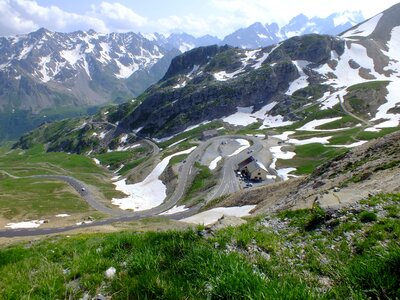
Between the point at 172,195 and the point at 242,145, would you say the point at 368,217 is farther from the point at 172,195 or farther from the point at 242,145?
the point at 242,145

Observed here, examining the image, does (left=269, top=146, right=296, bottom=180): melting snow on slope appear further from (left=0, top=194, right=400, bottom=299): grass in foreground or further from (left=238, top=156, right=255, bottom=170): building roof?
(left=0, top=194, right=400, bottom=299): grass in foreground

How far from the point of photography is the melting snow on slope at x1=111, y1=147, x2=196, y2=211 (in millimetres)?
128125

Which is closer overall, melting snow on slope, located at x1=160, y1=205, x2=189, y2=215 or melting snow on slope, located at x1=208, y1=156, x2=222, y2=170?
melting snow on slope, located at x1=160, y1=205, x2=189, y2=215

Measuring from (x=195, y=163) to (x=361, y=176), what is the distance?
12017 centimetres

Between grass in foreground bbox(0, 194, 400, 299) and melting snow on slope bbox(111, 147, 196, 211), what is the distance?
381 ft

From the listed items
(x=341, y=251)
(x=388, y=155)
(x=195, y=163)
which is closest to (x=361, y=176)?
(x=388, y=155)

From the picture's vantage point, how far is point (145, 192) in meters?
143

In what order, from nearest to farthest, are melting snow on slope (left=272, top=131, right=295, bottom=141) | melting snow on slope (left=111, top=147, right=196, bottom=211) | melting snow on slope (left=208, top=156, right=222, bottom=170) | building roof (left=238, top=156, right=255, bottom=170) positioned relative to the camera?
melting snow on slope (left=111, top=147, right=196, bottom=211)
building roof (left=238, top=156, right=255, bottom=170)
melting snow on slope (left=208, top=156, right=222, bottom=170)
melting snow on slope (left=272, top=131, right=295, bottom=141)

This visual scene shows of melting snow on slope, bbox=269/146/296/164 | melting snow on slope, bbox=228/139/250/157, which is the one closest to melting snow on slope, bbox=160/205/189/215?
melting snow on slope, bbox=269/146/296/164

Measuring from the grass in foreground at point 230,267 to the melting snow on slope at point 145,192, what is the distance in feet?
381

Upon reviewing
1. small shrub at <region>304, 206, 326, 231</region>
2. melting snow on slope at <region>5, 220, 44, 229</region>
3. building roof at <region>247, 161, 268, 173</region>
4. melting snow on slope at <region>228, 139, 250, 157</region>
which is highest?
small shrub at <region>304, 206, 326, 231</region>

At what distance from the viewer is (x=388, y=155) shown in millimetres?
37188

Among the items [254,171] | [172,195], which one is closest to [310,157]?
[254,171]

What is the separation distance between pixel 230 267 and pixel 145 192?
13991cm
